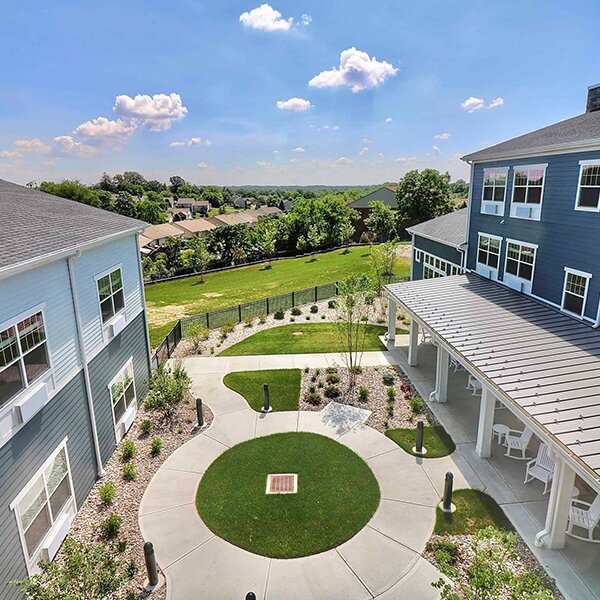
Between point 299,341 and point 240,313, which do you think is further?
point 240,313

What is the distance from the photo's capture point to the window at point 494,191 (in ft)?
51.3

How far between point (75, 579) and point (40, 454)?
2.83 m

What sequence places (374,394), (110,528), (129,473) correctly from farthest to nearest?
(374,394) < (129,473) < (110,528)

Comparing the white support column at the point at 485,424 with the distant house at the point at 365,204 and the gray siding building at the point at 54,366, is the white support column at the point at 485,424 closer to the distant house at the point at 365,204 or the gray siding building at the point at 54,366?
the gray siding building at the point at 54,366

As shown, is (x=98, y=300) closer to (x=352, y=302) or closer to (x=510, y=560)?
(x=352, y=302)

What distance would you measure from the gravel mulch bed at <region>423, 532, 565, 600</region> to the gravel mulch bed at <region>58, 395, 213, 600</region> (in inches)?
204

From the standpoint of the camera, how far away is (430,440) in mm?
11445

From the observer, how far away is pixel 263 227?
56.8 m

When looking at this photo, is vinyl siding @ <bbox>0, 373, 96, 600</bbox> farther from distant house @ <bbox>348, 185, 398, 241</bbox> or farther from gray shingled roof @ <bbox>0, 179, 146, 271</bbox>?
distant house @ <bbox>348, 185, 398, 241</bbox>

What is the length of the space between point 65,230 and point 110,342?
3.26m

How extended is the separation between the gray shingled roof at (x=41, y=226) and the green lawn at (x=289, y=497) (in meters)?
6.43

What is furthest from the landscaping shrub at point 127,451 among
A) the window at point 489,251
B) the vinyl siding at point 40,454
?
the window at point 489,251

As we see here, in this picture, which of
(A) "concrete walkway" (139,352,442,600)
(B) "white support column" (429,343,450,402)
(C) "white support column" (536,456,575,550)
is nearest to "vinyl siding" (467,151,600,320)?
(B) "white support column" (429,343,450,402)

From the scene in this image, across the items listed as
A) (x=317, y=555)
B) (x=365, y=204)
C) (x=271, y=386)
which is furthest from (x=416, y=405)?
(x=365, y=204)
